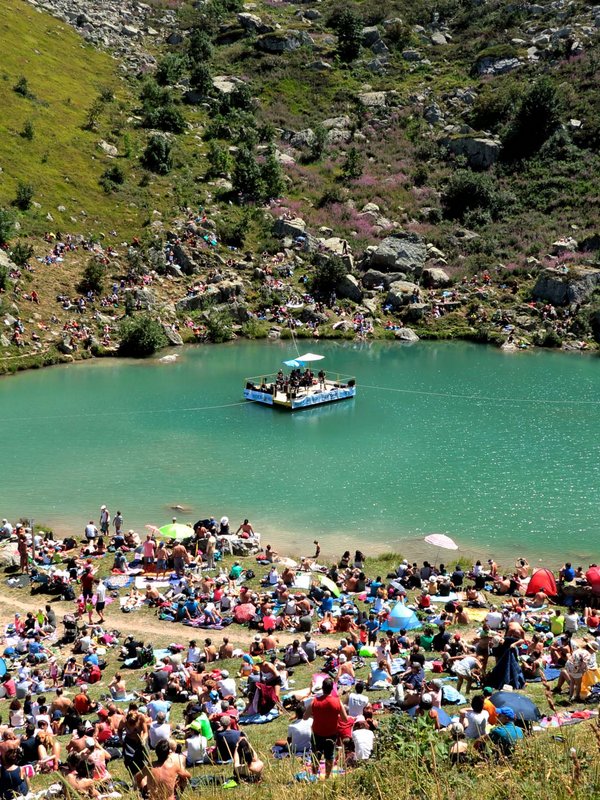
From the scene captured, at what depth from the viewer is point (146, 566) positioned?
33.6 meters

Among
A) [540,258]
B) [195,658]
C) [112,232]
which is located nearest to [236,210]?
[112,232]

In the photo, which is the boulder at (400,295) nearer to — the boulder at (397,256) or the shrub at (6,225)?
the boulder at (397,256)

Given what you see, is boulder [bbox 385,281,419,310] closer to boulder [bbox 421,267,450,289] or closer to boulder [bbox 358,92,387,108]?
boulder [bbox 421,267,450,289]

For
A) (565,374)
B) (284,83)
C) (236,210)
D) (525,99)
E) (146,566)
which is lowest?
(146,566)

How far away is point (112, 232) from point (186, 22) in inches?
3136

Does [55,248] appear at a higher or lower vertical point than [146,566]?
higher

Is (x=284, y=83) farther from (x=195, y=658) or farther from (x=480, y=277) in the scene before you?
(x=195, y=658)

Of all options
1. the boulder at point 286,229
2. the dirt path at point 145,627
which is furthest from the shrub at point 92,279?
the dirt path at point 145,627

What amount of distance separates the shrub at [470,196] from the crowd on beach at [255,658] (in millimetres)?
78034

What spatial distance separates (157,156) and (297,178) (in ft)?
63.2

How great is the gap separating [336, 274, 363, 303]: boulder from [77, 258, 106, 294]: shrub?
26438 mm

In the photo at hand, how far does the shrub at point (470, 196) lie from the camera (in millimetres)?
104375

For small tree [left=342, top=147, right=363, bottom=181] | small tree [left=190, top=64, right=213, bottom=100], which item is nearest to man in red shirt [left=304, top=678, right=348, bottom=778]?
small tree [left=342, top=147, right=363, bottom=181]

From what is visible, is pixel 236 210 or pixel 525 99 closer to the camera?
pixel 236 210
